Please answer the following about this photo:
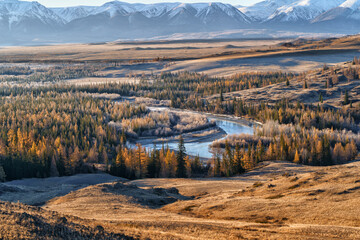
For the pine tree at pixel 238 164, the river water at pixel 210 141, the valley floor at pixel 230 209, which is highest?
the valley floor at pixel 230 209

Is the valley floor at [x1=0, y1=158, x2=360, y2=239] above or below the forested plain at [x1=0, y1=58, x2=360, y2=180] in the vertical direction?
above

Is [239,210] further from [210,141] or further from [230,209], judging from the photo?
[210,141]

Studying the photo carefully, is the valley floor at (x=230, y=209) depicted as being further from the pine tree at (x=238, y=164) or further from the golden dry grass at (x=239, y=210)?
the pine tree at (x=238, y=164)

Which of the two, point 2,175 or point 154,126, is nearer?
point 2,175

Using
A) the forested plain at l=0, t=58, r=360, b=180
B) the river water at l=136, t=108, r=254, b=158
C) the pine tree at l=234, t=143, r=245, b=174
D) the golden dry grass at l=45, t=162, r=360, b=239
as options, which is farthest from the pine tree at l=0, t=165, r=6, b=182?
the pine tree at l=234, t=143, r=245, b=174

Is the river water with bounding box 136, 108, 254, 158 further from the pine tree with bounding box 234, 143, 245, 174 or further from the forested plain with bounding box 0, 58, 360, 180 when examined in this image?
the pine tree with bounding box 234, 143, 245, 174

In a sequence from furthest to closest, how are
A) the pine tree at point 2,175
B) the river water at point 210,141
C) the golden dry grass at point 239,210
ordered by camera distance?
the river water at point 210,141, the pine tree at point 2,175, the golden dry grass at point 239,210

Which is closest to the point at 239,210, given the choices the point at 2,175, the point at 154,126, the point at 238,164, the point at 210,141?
the point at 238,164

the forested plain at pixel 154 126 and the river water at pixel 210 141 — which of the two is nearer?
the forested plain at pixel 154 126

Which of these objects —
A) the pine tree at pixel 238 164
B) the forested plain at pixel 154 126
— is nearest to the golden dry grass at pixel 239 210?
the pine tree at pixel 238 164

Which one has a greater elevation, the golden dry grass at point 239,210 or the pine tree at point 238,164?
the golden dry grass at point 239,210

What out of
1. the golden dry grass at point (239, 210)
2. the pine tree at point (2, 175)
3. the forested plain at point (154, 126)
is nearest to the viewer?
the golden dry grass at point (239, 210)

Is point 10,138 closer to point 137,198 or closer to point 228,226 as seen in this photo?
point 137,198
